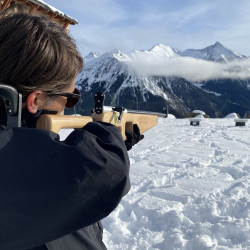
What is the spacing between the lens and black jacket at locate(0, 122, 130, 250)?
3.18ft

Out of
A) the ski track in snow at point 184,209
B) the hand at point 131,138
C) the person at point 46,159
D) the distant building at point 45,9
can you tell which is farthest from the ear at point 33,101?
the distant building at point 45,9

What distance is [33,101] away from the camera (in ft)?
3.98

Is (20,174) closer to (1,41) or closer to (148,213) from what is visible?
(1,41)

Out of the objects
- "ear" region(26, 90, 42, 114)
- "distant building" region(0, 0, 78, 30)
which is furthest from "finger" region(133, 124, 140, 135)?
"distant building" region(0, 0, 78, 30)

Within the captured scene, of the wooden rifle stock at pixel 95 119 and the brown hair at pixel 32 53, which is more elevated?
the brown hair at pixel 32 53

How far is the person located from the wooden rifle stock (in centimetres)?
8

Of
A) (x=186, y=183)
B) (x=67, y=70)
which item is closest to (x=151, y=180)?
(x=186, y=183)

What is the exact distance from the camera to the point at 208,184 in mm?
4820

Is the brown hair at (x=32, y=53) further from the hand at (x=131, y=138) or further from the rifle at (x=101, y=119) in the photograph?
the hand at (x=131, y=138)

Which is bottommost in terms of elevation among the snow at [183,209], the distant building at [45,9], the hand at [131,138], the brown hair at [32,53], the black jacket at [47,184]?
the snow at [183,209]

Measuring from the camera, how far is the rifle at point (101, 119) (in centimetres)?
133

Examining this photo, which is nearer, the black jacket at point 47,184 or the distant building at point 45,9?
the black jacket at point 47,184

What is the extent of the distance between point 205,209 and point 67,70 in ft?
10.5

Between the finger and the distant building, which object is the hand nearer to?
the finger
